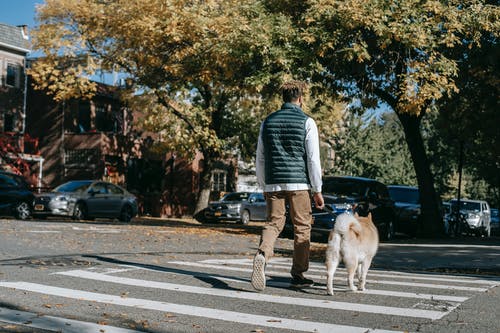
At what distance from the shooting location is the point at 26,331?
4.89 meters

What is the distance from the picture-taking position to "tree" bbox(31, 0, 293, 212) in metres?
18.4

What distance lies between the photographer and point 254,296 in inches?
267

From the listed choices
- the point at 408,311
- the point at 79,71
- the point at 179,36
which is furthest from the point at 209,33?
the point at 408,311

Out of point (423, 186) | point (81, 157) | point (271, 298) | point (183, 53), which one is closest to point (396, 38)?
point (423, 186)

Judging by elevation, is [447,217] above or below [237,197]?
below

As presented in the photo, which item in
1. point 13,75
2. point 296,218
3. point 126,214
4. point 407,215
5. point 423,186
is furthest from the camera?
point 13,75

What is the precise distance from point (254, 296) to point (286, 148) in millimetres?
1570

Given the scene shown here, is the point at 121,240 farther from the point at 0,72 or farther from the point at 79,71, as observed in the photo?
the point at 0,72

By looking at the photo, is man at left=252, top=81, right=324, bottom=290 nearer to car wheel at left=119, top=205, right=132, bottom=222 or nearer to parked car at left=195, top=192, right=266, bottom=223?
car wheel at left=119, top=205, right=132, bottom=222

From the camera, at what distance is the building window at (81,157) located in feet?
137

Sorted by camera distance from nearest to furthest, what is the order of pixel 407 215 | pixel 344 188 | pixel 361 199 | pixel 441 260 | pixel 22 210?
1. pixel 441 260
2. pixel 361 199
3. pixel 344 188
4. pixel 407 215
5. pixel 22 210

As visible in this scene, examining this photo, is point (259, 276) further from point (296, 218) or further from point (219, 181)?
point (219, 181)

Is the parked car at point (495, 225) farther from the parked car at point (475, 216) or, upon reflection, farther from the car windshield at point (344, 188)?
the car windshield at point (344, 188)

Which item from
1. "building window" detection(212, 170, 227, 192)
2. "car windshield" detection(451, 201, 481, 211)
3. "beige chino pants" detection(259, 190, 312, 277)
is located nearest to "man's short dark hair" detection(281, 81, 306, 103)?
"beige chino pants" detection(259, 190, 312, 277)
